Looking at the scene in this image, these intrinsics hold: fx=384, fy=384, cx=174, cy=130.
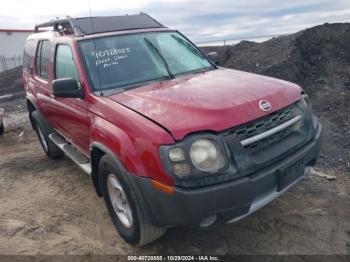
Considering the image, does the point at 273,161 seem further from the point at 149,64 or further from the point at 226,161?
the point at 149,64

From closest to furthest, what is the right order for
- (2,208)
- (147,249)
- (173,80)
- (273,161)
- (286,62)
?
1. (273,161)
2. (147,249)
3. (173,80)
4. (2,208)
5. (286,62)

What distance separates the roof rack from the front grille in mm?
2266

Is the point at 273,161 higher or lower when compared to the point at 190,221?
higher

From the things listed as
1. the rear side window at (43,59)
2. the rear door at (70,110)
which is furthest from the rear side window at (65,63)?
the rear side window at (43,59)

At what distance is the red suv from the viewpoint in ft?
A: 9.21

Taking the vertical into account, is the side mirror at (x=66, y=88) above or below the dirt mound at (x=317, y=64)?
above

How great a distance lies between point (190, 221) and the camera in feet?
9.31

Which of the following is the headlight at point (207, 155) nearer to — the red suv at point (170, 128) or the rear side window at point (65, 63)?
the red suv at point (170, 128)

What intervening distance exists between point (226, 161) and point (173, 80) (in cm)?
141

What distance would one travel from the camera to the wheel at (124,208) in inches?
125

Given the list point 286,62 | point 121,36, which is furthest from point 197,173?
point 286,62

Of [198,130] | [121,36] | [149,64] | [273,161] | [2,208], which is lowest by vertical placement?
[2,208]

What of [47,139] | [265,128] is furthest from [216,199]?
[47,139]

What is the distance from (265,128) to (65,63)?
102 inches
